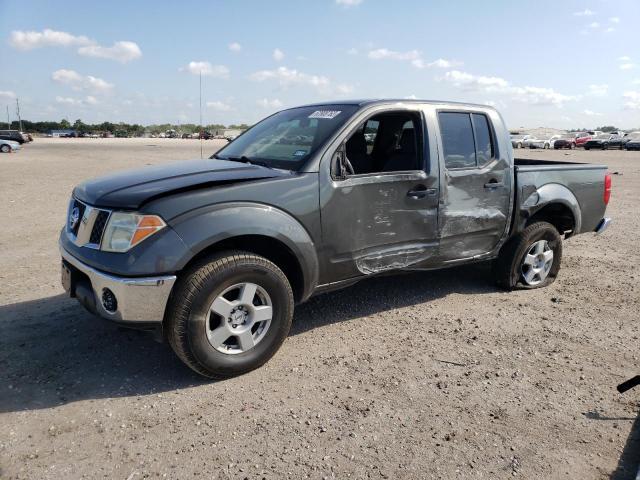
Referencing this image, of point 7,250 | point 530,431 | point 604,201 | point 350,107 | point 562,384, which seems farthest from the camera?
point 7,250

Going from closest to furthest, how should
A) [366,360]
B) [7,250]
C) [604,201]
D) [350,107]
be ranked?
[366,360], [350,107], [604,201], [7,250]

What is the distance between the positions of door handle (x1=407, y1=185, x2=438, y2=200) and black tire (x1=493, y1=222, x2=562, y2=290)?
1.36m

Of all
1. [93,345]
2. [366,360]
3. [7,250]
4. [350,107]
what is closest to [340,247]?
[366,360]

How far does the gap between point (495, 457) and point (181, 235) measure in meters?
2.16

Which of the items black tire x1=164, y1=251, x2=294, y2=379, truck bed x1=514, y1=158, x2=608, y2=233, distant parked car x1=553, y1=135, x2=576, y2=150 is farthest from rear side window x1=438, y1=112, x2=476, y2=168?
distant parked car x1=553, y1=135, x2=576, y2=150

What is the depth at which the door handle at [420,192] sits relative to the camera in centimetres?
405

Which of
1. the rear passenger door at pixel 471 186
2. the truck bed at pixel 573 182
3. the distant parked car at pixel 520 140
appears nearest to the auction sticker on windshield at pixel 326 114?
the rear passenger door at pixel 471 186

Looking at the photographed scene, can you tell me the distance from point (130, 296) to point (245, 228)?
81 cm

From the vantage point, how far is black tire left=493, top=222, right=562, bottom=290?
197 inches

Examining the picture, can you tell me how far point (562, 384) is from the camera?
11.1 ft

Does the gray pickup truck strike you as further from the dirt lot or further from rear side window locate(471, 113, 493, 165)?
the dirt lot

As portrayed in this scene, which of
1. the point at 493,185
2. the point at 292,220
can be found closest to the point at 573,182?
the point at 493,185

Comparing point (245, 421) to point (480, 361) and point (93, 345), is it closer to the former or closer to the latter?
point (93, 345)

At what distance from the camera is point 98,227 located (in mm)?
3170
